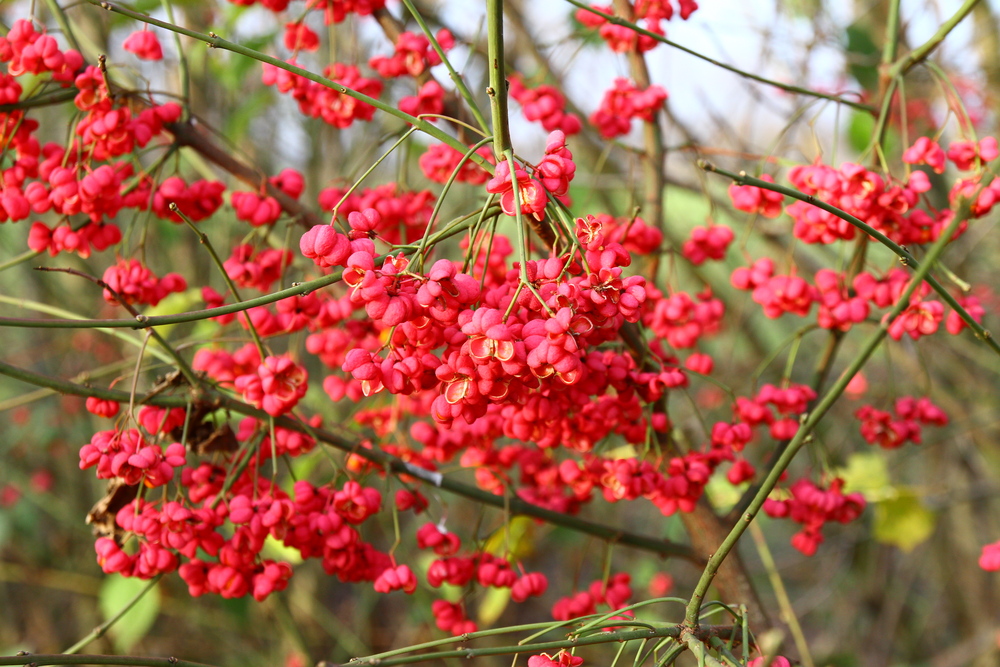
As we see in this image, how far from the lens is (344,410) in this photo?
3.43m

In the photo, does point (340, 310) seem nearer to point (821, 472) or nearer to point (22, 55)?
point (22, 55)

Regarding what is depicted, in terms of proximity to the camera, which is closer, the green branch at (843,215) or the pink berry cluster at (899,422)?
the green branch at (843,215)

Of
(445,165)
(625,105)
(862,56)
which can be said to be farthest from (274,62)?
(862,56)

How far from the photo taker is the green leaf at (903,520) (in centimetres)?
259

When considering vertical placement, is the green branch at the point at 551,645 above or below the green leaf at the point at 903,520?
above

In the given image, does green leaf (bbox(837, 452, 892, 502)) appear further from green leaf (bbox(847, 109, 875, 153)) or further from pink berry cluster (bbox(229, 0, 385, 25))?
pink berry cluster (bbox(229, 0, 385, 25))

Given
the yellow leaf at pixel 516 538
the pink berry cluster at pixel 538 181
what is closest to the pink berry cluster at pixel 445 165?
the pink berry cluster at pixel 538 181

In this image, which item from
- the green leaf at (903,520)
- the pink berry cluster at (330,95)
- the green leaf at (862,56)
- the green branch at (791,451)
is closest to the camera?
the green branch at (791,451)

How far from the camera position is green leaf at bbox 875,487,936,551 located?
2594mm

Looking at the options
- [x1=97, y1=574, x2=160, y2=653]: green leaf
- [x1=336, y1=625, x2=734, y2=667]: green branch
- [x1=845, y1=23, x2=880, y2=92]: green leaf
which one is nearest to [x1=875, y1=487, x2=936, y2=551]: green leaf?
[x1=845, y1=23, x2=880, y2=92]: green leaf

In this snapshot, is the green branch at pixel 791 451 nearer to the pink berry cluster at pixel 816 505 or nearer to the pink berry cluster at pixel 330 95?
the pink berry cluster at pixel 816 505

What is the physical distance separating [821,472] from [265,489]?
1.15m

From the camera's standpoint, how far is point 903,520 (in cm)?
263

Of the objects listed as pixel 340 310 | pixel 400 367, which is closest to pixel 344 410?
pixel 340 310
